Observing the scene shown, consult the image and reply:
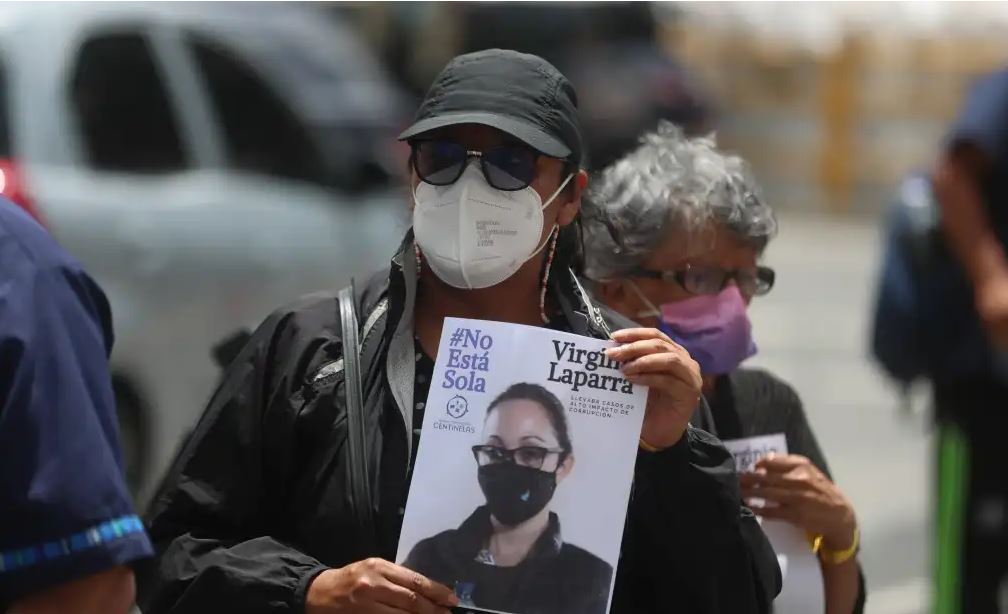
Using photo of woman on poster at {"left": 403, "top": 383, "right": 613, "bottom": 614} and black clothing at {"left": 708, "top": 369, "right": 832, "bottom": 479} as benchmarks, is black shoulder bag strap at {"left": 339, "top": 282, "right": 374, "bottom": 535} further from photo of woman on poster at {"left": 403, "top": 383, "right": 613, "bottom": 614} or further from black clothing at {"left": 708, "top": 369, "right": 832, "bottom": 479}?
black clothing at {"left": 708, "top": 369, "right": 832, "bottom": 479}

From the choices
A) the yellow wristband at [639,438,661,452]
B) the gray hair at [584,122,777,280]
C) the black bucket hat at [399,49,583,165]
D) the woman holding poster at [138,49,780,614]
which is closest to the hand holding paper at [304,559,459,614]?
the woman holding poster at [138,49,780,614]

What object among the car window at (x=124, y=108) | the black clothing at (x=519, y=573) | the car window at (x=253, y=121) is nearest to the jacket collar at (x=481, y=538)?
the black clothing at (x=519, y=573)

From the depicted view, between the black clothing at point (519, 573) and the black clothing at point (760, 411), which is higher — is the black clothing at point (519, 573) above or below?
below

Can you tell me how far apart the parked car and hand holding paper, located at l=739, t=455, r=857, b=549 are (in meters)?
2.92

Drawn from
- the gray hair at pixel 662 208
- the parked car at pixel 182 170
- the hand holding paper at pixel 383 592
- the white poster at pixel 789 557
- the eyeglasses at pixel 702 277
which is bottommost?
the hand holding paper at pixel 383 592

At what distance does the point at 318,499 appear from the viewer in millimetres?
2305

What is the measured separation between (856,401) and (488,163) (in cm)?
727

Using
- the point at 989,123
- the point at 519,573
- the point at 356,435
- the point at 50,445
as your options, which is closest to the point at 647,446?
the point at 519,573

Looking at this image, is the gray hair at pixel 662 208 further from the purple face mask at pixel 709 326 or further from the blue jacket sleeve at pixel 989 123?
the blue jacket sleeve at pixel 989 123

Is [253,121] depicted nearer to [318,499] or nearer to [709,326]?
[709,326]

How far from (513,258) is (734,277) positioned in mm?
664

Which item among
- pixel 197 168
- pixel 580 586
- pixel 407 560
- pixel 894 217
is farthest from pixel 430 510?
pixel 197 168

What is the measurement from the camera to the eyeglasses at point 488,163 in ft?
7.81

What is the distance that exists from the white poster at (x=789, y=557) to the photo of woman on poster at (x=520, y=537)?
651 mm
